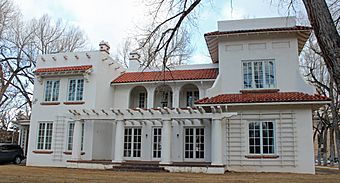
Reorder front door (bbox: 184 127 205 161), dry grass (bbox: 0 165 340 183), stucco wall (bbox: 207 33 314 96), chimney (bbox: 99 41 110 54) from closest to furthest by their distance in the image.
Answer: dry grass (bbox: 0 165 340 183), stucco wall (bbox: 207 33 314 96), front door (bbox: 184 127 205 161), chimney (bbox: 99 41 110 54)

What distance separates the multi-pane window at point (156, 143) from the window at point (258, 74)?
19.7 feet

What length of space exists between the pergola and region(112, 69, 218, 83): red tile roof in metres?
2.63

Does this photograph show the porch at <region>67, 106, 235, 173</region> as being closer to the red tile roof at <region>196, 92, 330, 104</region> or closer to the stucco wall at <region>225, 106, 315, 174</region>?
the red tile roof at <region>196, 92, 330, 104</region>

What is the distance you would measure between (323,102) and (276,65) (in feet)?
10.7

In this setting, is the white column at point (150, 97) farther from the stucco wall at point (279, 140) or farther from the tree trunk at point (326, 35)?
the tree trunk at point (326, 35)

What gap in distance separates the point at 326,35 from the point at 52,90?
18450 millimetres

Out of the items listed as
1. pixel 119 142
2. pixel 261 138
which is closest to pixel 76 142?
pixel 119 142

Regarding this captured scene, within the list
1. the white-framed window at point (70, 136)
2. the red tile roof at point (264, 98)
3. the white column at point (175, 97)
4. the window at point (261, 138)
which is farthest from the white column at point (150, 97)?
the window at point (261, 138)

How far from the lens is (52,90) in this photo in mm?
21141

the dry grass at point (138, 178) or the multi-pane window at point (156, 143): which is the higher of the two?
the multi-pane window at point (156, 143)

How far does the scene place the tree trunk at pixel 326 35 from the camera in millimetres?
5605

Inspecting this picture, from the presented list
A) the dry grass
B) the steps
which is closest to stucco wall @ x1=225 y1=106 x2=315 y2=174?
the dry grass

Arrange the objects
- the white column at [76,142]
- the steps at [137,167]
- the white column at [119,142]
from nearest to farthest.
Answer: the steps at [137,167] → the white column at [119,142] → the white column at [76,142]

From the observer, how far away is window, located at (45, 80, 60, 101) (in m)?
21.0
